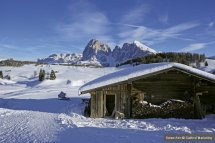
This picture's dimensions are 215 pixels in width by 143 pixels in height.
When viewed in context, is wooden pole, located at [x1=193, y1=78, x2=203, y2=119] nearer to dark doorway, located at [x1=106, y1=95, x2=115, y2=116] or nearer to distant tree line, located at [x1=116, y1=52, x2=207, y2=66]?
dark doorway, located at [x1=106, y1=95, x2=115, y2=116]

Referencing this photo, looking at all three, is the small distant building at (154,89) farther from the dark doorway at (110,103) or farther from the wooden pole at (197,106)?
the dark doorway at (110,103)

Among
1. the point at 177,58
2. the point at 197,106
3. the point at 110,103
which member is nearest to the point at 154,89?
the point at 197,106

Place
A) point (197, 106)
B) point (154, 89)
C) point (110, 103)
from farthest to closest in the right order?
point (110, 103) → point (154, 89) → point (197, 106)

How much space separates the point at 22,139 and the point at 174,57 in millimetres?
131976

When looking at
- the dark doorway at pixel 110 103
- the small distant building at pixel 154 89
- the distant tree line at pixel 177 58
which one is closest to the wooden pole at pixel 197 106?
the small distant building at pixel 154 89

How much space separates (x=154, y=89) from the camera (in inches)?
999

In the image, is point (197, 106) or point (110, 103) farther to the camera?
point (110, 103)

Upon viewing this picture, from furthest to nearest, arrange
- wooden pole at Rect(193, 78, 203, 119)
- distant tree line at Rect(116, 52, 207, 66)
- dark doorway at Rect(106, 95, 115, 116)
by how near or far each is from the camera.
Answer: distant tree line at Rect(116, 52, 207, 66), dark doorway at Rect(106, 95, 115, 116), wooden pole at Rect(193, 78, 203, 119)

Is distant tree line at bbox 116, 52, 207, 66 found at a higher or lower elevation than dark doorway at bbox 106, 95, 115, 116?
higher

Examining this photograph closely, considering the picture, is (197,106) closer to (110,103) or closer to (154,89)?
(154,89)

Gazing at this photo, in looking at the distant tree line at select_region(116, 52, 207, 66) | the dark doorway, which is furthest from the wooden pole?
the distant tree line at select_region(116, 52, 207, 66)

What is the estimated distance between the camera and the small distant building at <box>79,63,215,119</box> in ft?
80.2

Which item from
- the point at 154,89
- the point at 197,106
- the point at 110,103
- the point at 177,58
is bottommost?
the point at 197,106

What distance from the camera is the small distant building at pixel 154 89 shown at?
24438 millimetres
